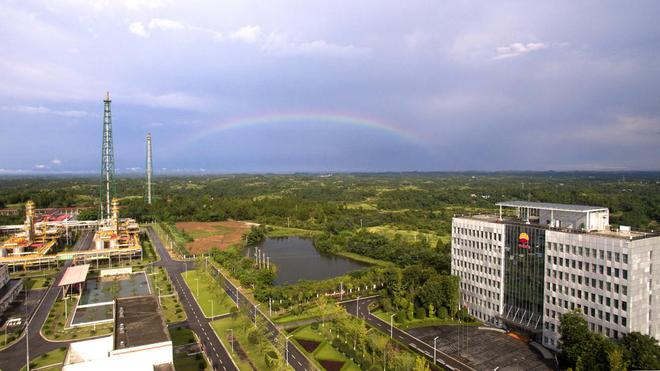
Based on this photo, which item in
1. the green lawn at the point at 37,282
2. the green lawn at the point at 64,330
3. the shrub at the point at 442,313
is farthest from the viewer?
the green lawn at the point at 37,282

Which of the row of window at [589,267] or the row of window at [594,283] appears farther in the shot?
the row of window at [589,267]

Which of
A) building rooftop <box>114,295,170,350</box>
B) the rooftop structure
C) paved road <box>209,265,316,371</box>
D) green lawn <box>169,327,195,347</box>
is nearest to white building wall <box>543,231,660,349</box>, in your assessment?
paved road <box>209,265,316,371</box>

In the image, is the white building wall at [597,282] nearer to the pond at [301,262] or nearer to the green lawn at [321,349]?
the green lawn at [321,349]

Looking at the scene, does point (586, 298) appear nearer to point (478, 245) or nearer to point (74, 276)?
point (478, 245)

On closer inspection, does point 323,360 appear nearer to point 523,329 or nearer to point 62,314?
point 523,329

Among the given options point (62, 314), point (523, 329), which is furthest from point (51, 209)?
point (523, 329)

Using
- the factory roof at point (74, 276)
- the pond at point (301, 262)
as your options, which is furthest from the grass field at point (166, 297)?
the pond at point (301, 262)
